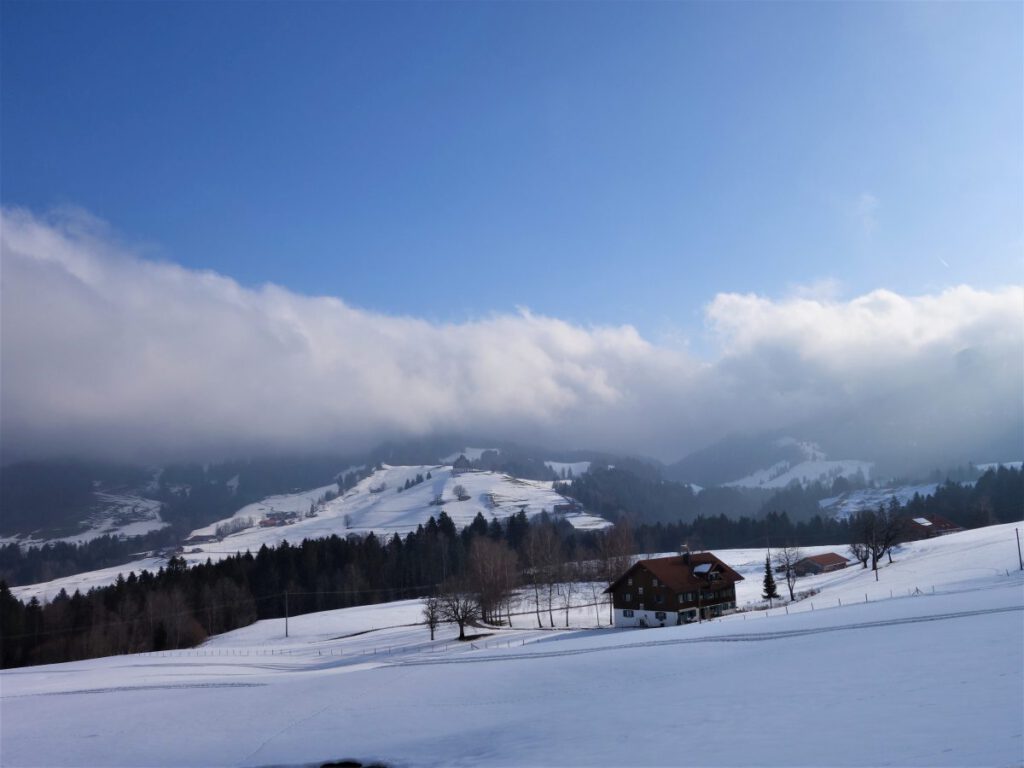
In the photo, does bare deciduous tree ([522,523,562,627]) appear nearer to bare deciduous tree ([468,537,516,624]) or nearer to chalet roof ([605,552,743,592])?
bare deciduous tree ([468,537,516,624])

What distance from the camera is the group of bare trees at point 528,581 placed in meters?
73.0

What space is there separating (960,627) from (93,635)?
108 meters

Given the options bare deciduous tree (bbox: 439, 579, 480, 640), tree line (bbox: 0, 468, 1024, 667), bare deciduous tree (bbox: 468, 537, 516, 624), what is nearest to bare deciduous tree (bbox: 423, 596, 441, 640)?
bare deciduous tree (bbox: 439, 579, 480, 640)

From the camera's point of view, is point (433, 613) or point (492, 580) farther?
point (492, 580)

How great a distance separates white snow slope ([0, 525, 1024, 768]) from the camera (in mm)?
14766

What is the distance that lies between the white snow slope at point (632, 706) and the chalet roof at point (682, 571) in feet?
100

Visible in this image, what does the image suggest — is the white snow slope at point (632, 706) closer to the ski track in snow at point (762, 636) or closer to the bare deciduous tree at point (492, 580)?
the ski track in snow at point (762, 636)

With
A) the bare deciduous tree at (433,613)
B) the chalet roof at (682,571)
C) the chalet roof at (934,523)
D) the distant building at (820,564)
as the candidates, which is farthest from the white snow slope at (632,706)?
the chalet roof at (934,523)

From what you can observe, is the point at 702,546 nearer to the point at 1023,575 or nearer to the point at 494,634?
the point at 494,634

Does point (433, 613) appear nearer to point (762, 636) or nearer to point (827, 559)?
point (762, 636)

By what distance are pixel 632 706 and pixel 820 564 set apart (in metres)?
94.1

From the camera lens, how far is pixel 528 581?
111 m

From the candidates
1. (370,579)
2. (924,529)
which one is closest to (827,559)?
(924,529)

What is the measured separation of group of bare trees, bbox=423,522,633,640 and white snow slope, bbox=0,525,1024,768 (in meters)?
29.5
